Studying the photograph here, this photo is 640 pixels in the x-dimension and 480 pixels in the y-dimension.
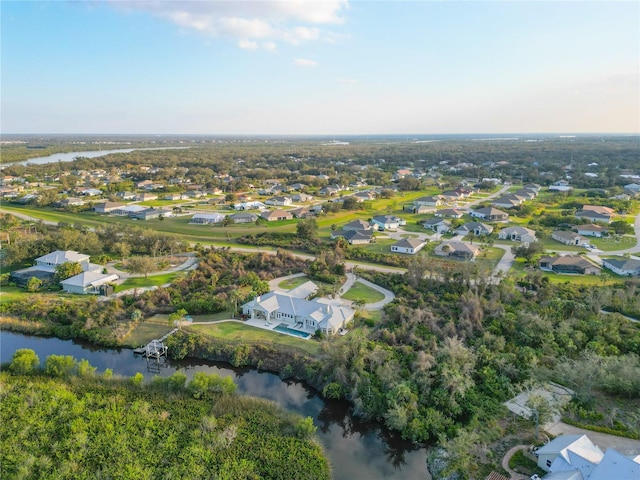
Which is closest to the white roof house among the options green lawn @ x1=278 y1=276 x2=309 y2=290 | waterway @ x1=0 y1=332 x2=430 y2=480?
waterway @ x1=0 y1=332 x2=430 y2=480

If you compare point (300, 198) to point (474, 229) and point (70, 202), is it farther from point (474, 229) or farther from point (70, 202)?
point (70, 202)

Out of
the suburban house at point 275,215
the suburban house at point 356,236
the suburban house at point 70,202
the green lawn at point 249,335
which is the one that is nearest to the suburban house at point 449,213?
the suburban house at point 356,236

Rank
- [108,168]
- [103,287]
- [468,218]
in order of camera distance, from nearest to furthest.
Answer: [103,287], [468,218], [108,168]

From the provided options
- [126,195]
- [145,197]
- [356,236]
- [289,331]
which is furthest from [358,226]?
Result: [126,195]

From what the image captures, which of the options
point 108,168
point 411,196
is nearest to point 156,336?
point 411,196

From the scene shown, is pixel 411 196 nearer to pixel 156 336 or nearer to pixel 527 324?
pixel 527 324

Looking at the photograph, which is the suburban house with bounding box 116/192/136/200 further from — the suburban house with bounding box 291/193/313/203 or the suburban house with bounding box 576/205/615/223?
the suburban house with bounding box 576/205/615/223
